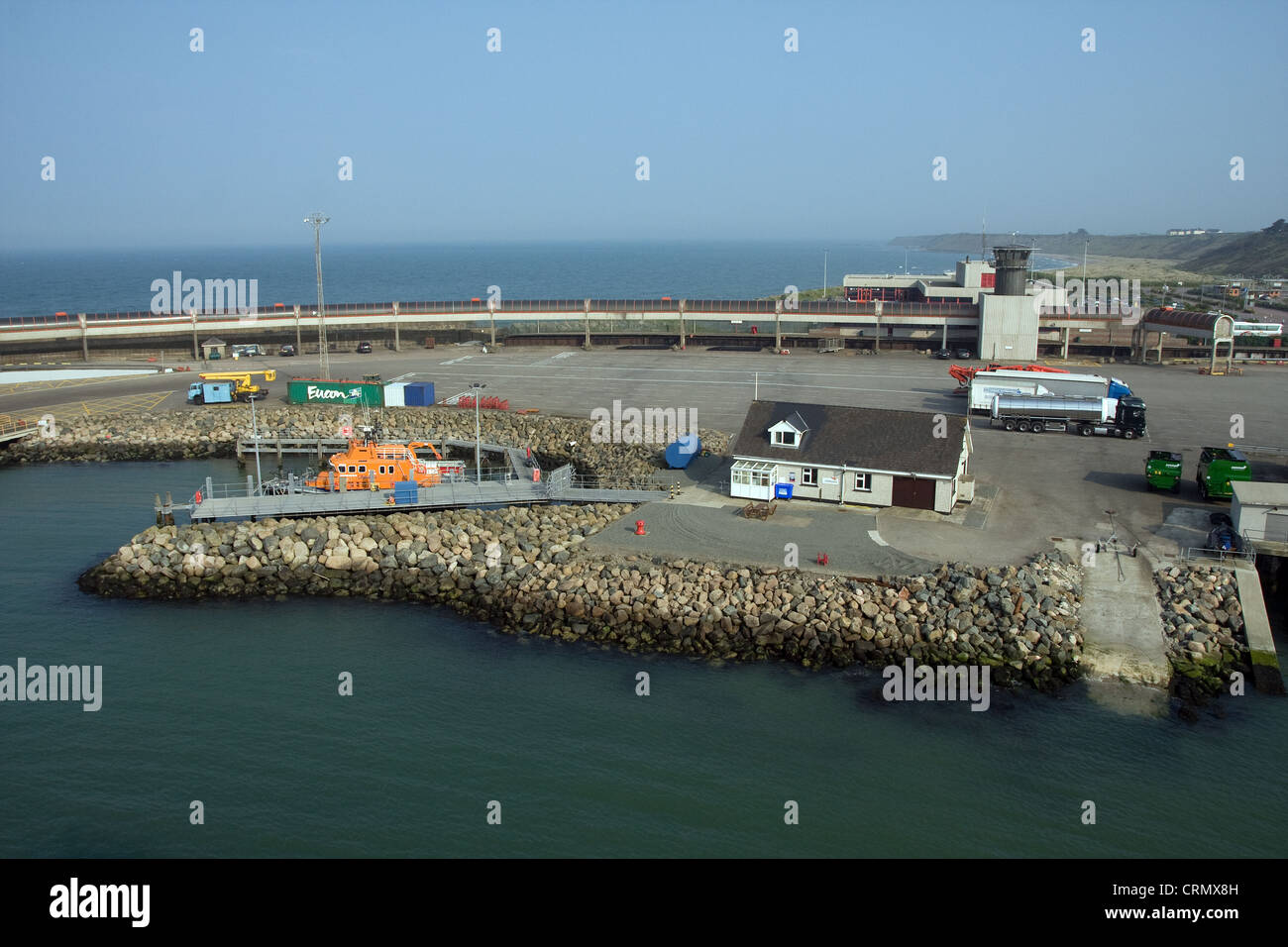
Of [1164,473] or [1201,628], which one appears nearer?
[1201,628]

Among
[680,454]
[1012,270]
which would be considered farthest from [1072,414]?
[1012,270]

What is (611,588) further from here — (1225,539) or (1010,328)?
(1010,328)

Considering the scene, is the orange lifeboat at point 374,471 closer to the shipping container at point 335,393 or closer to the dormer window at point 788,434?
the dormer window at point 788,434

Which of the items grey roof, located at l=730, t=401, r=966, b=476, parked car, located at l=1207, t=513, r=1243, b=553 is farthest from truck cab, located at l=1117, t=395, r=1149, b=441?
grey roof, located at l=730, t=401, r=966, b=476

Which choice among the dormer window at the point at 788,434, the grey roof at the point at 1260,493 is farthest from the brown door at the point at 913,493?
the grey roof at the point at 1260,493

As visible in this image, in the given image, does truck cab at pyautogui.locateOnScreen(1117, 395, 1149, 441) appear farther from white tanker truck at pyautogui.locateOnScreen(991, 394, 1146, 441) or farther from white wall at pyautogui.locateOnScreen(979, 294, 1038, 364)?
white wall at pyautogui.locateOnScreen(979, 294, 1038, 364)
